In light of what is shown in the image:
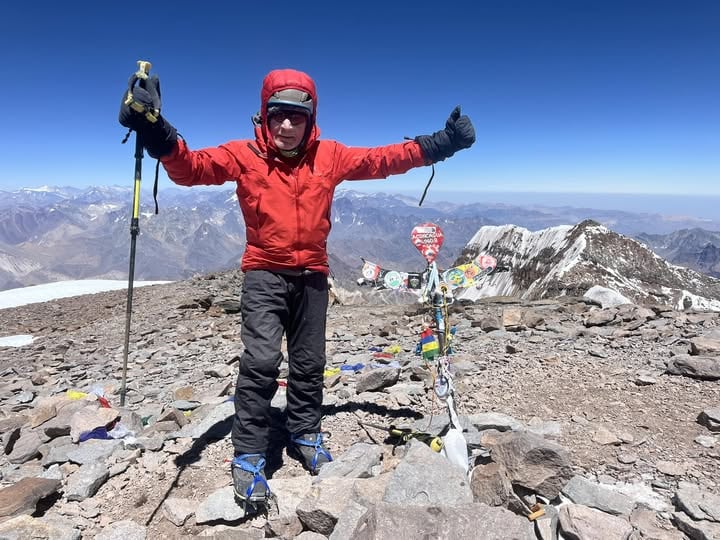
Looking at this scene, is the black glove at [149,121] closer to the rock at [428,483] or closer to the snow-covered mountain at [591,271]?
the rock at [428,483]

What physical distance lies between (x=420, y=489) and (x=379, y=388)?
9.27 ft

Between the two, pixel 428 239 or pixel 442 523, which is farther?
pixel 428 239

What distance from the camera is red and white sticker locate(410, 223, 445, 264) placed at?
4.34 m

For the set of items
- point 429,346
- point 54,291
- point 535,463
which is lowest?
point 54,291

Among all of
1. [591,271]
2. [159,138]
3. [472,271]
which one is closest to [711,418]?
[472,271]

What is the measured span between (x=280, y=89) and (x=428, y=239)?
6.40ft

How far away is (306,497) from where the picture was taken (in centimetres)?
345

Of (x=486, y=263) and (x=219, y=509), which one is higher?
(x=486, y=263)

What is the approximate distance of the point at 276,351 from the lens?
4.12m

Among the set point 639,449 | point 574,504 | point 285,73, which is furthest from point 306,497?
point 285,73

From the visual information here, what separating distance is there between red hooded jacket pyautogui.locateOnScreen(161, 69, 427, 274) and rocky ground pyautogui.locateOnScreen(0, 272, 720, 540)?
199 cm

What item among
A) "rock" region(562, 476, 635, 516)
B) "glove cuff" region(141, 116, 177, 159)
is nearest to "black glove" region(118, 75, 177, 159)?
"glove cuff" region(141, 116, 177, 159)

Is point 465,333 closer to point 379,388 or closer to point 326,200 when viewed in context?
point 379,388

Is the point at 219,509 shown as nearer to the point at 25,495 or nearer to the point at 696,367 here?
the point at 25,495
